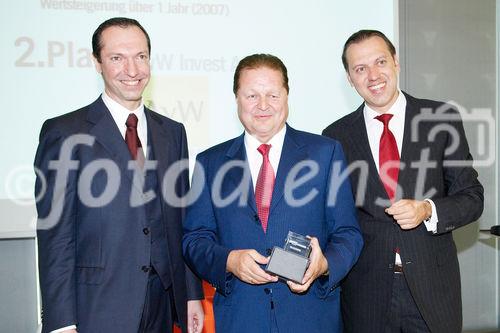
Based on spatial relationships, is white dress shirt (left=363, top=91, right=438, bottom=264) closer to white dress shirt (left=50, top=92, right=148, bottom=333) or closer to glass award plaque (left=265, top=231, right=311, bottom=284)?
glass award plaque (left=265, top=231, right=311, bottom=284)

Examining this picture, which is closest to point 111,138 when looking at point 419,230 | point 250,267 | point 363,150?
point 250,267

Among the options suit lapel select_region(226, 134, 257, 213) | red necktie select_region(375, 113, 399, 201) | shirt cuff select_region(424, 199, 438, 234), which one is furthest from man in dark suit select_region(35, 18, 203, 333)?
shirt cuff select_region(424, 199, 438, 234)

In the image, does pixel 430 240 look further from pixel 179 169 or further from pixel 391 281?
pixel 179 169

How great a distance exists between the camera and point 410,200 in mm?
1976

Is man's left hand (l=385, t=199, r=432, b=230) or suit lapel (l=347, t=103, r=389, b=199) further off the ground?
suit lapel (l=347, t=103, r=389, b=199)

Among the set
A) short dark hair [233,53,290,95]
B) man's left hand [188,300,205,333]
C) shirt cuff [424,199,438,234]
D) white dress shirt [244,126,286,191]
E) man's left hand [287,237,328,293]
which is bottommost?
man's left hand [188,300,205,333]

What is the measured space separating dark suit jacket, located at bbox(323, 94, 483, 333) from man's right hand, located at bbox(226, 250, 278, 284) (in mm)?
578

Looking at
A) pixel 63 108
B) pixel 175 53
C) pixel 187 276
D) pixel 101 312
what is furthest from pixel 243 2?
pixel 101 312

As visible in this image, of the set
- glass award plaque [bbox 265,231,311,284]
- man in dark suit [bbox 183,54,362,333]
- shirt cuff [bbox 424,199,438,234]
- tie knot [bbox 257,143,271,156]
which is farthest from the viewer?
shirt cuff [bbox 424,199,438,234]

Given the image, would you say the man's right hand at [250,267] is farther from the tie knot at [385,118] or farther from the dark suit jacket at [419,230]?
the tie knot at [385,118]

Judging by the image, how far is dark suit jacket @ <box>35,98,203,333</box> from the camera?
1840mm

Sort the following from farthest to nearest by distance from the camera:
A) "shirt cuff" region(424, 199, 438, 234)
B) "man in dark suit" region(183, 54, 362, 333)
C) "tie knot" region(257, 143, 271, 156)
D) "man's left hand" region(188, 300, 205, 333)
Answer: "man's left hand" region(188, 300, 205, 333), "shirt cuff" region(424, 199, 438, 234), "tie knot" region(257, 143, 271, 156), "man in dark suit" region(183, 54, 362, 333)

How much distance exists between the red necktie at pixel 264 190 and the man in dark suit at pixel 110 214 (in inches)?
14.6

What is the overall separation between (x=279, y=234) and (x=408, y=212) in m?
0.49
